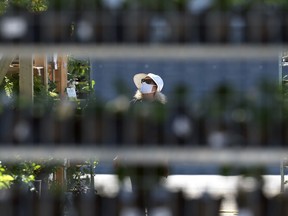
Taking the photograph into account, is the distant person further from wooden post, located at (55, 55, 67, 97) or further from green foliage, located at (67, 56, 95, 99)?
wooden post, located at (55, 55, 67, 97)

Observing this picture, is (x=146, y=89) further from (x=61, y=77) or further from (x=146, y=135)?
(x=61, y=77)

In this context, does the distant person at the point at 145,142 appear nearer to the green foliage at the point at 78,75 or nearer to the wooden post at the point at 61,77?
the green foliage at the point at 78,75

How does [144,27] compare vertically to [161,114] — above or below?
above

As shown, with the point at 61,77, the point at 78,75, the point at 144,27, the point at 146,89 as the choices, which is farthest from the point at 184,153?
the point at 78,75

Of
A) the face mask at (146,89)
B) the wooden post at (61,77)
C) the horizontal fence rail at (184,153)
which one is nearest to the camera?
the horizontal fence rail at (184,153)

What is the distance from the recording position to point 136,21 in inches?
83.3

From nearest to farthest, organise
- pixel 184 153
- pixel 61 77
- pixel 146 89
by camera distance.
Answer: pixel 184 153 → pixel 146 89 → pixel 61 77

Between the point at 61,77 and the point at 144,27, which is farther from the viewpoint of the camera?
the point at 61,77

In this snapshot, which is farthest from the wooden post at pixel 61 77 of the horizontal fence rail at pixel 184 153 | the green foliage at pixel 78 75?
the horizontal fence rail at pixel 184 153

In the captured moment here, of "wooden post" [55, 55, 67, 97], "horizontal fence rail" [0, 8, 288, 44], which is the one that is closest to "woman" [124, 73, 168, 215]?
"horizontal fence rail" [0, 8, 288, 44]

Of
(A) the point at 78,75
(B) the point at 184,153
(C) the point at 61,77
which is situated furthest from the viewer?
(A) the point at 78,75

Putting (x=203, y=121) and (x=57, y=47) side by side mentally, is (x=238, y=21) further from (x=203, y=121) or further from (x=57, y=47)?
(x=57, y=47)

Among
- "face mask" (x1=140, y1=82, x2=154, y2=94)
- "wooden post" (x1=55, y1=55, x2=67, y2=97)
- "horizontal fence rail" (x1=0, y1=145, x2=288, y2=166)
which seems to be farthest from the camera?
"wooden post" (x1=55, y1=55, x2=67, y2=97)

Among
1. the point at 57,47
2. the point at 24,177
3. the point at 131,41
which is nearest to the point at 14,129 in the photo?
the point at 57,47
